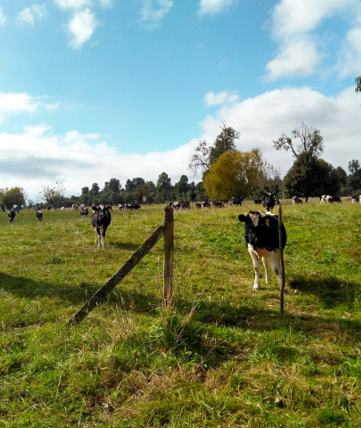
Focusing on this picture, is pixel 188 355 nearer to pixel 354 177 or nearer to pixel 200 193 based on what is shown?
pixel 200 193

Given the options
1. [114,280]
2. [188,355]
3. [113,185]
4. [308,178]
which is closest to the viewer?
[188,355]

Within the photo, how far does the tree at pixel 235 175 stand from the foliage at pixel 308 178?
6.15 metres

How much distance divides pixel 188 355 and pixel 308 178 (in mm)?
46335

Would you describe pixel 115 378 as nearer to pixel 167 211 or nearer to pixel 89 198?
pixel 167 211

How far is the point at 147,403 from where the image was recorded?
11.1ft

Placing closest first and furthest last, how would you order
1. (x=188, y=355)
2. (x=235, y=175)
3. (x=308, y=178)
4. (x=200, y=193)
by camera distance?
(x=188, y=355) → (x=308, y=178) → (x=235, y=175) → (x=200, y=193)

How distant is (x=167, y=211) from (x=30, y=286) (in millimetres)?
4789

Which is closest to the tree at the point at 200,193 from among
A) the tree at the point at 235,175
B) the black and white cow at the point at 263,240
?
the tree at the point at 235,175

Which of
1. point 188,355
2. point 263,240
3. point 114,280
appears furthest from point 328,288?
point 114,280

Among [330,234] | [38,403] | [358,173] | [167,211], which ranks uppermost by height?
[358,173]

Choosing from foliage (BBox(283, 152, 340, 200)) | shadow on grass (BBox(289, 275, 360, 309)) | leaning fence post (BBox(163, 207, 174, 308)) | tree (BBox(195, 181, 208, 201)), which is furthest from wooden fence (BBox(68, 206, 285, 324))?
tree (BBox(195, 181, 208, 201))

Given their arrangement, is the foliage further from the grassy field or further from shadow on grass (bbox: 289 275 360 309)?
shadow on grass (bbox: 289 275 360 309)

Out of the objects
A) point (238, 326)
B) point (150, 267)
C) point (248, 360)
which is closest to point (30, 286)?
point (150, 267)

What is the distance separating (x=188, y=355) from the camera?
4.20 m
